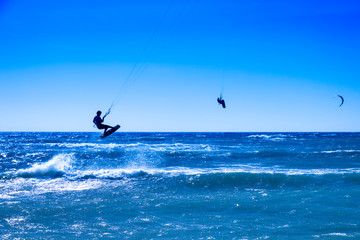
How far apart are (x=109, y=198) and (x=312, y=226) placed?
7752mm

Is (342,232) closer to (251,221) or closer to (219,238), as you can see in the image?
(251,221)

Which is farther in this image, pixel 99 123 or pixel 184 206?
pixel 99 123

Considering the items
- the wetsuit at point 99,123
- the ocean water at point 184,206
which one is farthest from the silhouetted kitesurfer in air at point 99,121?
the ocean water at point 184,206

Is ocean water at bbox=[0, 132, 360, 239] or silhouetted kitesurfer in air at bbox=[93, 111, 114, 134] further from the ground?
silhouetted kitesurfer in air at bbox=[93, 111, 114, 134]

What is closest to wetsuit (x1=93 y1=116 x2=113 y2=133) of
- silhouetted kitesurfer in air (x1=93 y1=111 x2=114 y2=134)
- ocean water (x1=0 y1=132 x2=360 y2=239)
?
silhouetted kitesurfer in air (x1=93 y1=111 x2=114 y2=134)

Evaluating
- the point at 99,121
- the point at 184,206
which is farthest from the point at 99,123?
the point at 184,206

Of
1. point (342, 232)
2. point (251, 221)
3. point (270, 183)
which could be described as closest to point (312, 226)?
point (342, 232)

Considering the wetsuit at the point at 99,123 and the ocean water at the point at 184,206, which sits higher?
the wetsuit at the point at 99,123

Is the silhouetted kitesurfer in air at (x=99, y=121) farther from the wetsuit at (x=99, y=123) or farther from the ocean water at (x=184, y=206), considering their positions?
the ocean water at (x=184, y=206)

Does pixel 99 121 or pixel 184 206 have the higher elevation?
pixel 99 121

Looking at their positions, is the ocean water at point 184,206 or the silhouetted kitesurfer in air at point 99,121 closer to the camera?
the ocean water at point 184,206

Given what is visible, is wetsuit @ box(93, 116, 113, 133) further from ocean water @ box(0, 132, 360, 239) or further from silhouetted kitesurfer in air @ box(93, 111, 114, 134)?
ocean water @ box(0, 132, 360, 239)

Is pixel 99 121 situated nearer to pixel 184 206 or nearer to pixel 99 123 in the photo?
pixel 99 123

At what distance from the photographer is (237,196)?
40.6ft
